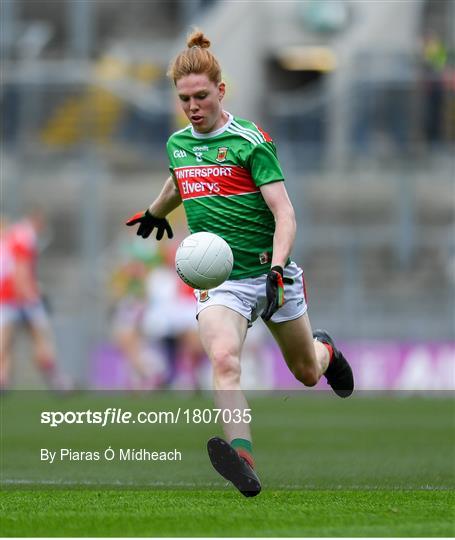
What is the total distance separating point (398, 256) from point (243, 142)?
1366cm

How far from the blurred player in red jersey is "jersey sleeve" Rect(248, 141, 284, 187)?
1058cm

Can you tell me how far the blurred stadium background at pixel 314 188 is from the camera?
68.4 ft

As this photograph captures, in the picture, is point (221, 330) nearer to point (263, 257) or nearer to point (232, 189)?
point (263, 257)

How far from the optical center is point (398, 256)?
69.6ft

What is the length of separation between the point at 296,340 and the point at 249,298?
568 mm

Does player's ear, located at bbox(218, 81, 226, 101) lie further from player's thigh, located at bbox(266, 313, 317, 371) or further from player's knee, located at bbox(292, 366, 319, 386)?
player's knee, located at bbox(292, 366, 319, 386)

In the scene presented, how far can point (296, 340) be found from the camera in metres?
8.25

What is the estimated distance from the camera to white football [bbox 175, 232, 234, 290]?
7578 millimetres

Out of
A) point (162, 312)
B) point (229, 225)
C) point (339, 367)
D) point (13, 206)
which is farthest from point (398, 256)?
point (229, 225)

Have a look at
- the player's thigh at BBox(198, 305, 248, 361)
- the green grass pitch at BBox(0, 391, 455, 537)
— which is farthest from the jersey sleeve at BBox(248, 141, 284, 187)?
the green grass pitch at BBox(0, 391, 455, 537)

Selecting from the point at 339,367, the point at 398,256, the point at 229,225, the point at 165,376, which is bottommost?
the point at 165,376

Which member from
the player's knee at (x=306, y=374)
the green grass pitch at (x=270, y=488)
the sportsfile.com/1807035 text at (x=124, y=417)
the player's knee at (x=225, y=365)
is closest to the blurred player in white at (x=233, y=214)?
the player's knee at (x=225, y=365)

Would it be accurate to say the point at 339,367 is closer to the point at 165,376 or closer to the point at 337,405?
the point at 337,405

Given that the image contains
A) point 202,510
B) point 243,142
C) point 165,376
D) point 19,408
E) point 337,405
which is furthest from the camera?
point 165,376
